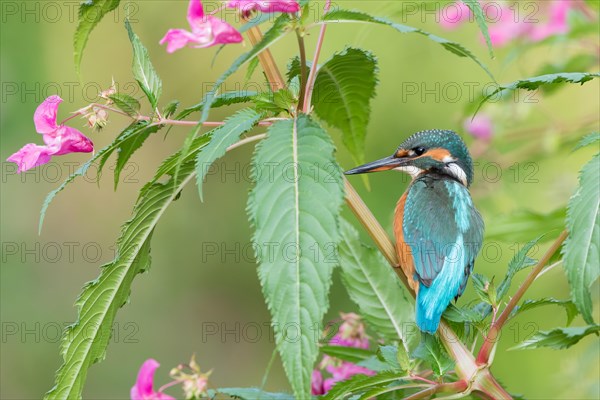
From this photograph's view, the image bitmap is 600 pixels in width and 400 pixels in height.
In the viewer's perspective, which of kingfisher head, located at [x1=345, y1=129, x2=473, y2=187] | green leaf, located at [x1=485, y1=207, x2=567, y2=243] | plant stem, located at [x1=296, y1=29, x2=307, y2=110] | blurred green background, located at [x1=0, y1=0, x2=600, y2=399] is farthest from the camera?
blurred green background, located at [x1=0, y1=0, x2=600, y2=399]

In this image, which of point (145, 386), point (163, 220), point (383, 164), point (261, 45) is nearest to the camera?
point (261, 45)

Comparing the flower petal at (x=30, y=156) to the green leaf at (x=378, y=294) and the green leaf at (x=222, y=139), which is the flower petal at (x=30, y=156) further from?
the green leaf at (x=378, y=294)

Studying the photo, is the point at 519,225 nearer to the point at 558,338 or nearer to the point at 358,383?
the point at 558,338

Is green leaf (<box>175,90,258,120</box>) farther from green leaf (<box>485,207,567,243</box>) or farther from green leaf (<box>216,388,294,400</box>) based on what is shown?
green leaf (<box>485,207,567,243</box>)

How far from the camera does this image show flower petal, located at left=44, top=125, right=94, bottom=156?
1433 millimetres

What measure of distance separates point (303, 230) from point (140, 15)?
14.3 feet

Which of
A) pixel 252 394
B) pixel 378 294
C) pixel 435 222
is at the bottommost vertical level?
pixel 252 394

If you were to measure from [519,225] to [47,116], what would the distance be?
47.0 inches

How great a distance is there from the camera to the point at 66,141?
143 centimetres

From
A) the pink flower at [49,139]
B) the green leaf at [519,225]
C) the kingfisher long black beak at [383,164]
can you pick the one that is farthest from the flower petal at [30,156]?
the green leaf at [519,225]

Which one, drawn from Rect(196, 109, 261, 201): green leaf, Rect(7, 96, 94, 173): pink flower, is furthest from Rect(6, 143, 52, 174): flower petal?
Rect(196, 109, 261, 201): green leaf

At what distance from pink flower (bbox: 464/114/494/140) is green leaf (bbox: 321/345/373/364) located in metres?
1.31

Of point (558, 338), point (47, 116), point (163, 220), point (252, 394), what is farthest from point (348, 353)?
point (163, 220)

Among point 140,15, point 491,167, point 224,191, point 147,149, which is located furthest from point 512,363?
point 140,15
